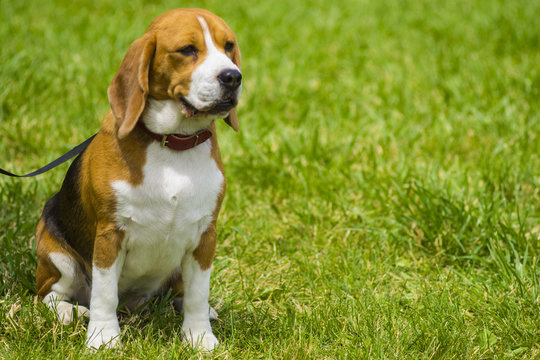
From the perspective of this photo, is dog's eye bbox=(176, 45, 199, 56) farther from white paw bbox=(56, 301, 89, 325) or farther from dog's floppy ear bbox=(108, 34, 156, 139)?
white paw bbox=(56, 301, 89, 325)

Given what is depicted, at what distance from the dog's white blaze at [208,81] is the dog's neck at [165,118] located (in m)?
0.11

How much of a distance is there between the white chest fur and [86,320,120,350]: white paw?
10.3 inches

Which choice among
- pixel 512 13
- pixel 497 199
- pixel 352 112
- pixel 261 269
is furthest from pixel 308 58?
pixel 261 269

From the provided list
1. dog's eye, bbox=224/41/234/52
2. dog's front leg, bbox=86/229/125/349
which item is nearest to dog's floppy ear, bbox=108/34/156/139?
dog's eye, bbox=224/41/234/52

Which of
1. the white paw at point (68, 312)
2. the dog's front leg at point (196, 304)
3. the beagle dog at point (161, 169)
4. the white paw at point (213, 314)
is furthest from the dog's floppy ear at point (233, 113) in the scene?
the white paw at point (68, 312)

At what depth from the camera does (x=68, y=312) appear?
3.09 metres

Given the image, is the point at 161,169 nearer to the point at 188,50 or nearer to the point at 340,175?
the point at 188,50

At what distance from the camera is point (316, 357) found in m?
2.94

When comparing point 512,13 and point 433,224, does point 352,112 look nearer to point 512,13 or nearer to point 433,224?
point 433,224

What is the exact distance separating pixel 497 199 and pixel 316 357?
1.80 m

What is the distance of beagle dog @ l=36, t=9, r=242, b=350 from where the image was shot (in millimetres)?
2686

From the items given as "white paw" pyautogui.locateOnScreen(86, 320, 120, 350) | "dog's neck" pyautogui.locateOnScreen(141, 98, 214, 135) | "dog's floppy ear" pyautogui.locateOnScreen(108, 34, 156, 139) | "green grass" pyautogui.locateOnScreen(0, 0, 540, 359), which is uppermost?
"dog's floppy ear" pyautogui.locateOnScreen(108, 34, 156, 139)

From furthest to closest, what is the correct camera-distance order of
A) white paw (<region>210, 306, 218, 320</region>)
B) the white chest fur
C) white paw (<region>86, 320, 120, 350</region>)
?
1. white paw (<region>210, 306, 218, 320</region>)
2. white paw (<region>86, 320, 120, 350</region>)
3. the white chest fur

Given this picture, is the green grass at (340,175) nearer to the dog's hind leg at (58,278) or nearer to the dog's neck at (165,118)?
the dog's hind leg at (58,278)
